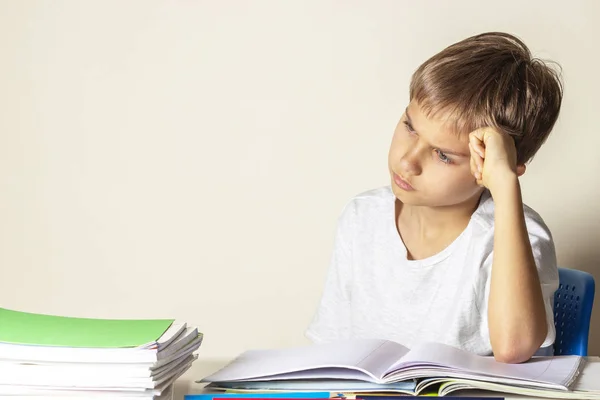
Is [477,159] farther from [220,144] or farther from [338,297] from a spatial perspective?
[220,144]

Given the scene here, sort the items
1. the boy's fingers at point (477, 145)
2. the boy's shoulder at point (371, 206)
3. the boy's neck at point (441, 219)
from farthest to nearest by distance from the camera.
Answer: the boy's shoulder at point (371, 206) < the boy's neck at point (441, 219) < the boy's fingers at point (477, 145)

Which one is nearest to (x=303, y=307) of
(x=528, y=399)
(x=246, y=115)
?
(x=246, y=115)

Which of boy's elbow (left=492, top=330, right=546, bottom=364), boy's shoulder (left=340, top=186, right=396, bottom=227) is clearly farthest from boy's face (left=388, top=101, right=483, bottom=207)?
boy's elbow (left=492, top=330, right=546, bottom=364)

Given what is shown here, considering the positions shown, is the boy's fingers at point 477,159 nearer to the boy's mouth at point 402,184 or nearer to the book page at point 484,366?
the boy's mouth at point 402,184

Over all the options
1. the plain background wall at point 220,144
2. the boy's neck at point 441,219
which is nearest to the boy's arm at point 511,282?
the boy's neck at point 441,219

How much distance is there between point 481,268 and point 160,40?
1.28 metres

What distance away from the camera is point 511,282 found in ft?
3.83

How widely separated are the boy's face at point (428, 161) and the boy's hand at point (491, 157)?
0.06 m

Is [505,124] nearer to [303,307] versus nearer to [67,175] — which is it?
[303,307]

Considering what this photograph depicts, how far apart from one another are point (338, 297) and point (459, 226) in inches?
11.4

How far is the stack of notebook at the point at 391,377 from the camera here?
917 millimetres

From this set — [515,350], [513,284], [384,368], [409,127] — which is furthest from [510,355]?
[409,127]

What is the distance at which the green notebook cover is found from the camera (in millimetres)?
912

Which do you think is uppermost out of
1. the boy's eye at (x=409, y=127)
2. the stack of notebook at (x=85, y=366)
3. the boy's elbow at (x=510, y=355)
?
the boy's eye at (x=409, y=127)
